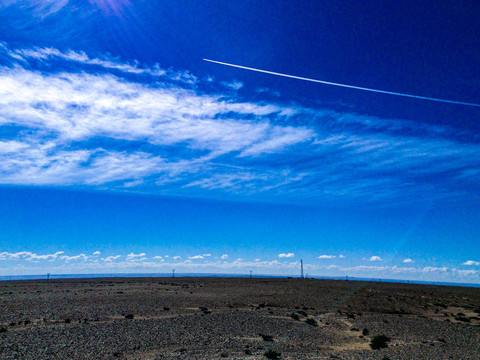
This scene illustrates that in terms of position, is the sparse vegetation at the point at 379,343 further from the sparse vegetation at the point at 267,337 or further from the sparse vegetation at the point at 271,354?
the sparse vegetation at the point at 271,354

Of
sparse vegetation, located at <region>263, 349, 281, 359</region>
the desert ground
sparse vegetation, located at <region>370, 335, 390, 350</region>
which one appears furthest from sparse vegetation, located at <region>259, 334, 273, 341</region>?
sparse vegetation, located at <region>370, 335, 390, 350</region>

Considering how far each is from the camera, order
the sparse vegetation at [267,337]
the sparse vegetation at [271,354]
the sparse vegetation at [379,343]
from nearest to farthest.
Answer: the sparse vegetation at [271,354] < the sparse vegetation at [379,343] < the sparse vegetation at [267,337]

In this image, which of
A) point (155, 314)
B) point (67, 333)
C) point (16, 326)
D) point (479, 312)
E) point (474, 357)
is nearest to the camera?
point (474, 357)

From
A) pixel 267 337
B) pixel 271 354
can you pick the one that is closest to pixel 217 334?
pixel 267 337

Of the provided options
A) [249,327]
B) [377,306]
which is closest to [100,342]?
[249,327]

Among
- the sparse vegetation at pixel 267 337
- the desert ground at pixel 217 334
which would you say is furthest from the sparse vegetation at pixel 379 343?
the sparse vegetation at pixel 267 337

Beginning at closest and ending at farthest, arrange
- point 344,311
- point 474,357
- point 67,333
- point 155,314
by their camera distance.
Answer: point 474,357 → point 67,333 → point 155,314 → point 344,311

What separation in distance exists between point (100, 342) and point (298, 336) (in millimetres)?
12048

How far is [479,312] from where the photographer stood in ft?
125

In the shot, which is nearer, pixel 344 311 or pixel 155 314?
pixel 155 314

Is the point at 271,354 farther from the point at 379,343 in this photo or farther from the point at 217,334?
the point at 379,343

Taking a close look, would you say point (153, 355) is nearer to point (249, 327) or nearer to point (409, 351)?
point (249, 327)

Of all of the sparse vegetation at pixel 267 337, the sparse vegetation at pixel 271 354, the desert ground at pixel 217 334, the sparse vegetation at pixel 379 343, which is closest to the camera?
the sparse vegetation at pixel 271 354

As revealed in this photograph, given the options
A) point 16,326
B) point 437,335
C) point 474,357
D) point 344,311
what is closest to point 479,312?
A: point 344,311
